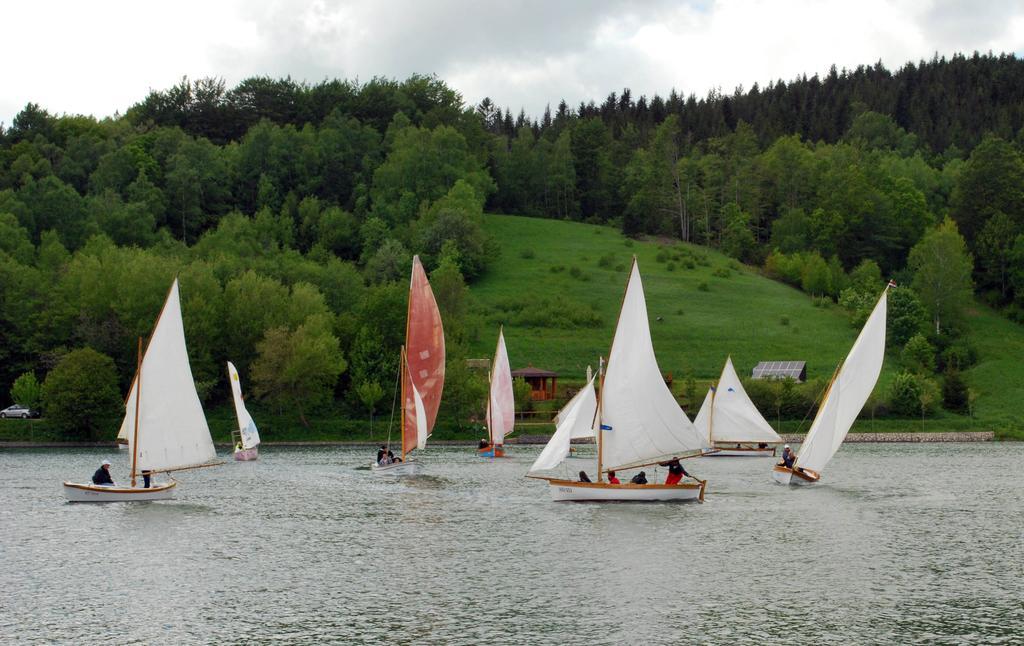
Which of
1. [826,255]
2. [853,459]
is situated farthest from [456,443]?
[826,255]

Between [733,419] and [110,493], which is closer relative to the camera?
[110,493]

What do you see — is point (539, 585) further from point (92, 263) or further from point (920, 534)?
point (92, 263)

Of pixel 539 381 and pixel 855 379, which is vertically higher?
pixel 539 381

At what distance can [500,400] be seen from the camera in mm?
101562

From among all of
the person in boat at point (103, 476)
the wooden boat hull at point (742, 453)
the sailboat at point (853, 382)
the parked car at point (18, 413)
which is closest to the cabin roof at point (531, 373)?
the wooden boat hull at point (742, 453)

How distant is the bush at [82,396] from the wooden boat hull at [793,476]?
66365 millimetres

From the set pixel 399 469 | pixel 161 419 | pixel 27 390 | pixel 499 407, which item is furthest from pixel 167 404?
pixel 27 390

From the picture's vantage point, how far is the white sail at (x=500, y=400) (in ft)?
322

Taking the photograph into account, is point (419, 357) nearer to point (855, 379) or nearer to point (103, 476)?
point (103, 476)

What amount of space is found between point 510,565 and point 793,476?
32.8 metres

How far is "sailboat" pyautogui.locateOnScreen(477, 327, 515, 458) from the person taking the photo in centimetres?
9794

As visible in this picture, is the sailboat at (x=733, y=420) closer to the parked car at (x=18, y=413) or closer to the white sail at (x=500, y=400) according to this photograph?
the white sail at (x=500, y=400)

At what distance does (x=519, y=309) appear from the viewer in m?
161

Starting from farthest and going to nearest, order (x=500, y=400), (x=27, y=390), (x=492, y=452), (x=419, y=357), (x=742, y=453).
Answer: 1. (x=27, y=390)
2. (x=742, y=453)
3. (x=500, y=400)
4. (x=492, y=452)
5. (x=419, y=357)
